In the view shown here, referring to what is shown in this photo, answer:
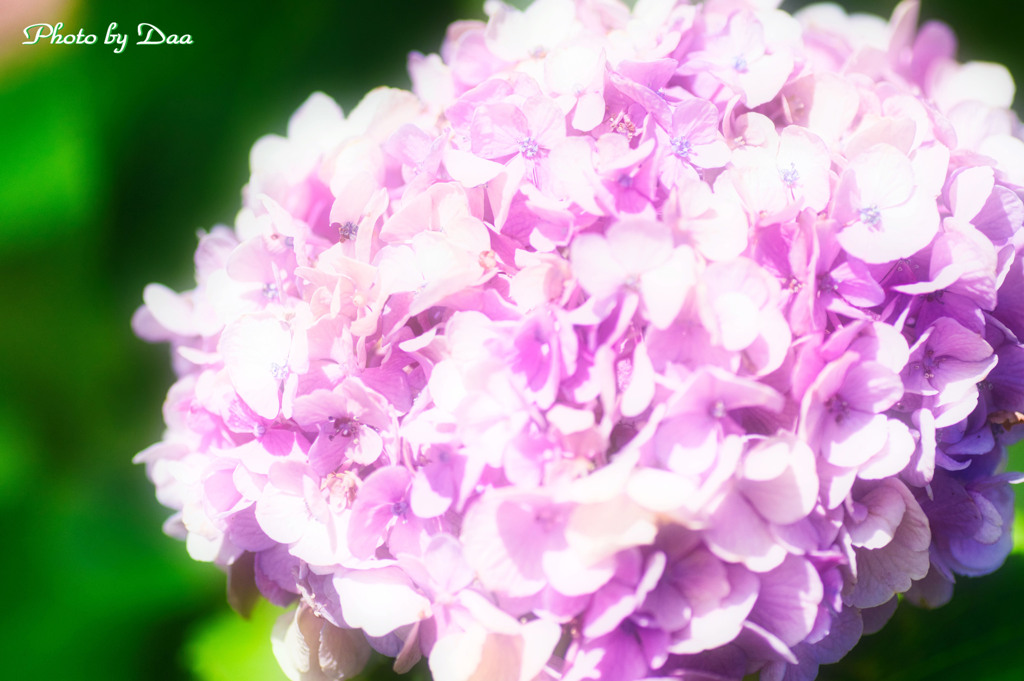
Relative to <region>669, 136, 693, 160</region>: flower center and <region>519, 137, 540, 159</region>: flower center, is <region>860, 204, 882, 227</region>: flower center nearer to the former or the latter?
<region>669, 136, 693, 160</region>: flower center

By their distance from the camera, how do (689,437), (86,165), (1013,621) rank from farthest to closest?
1. (86,165)
2. (1013,621)
3. (689,437)

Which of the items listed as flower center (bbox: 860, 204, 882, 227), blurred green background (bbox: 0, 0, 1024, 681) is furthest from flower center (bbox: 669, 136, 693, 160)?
blurred green background (bbox: 0, 0, 1024, 681)

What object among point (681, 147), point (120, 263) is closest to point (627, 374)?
point (681, 147)

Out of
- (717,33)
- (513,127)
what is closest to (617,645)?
(513,127)

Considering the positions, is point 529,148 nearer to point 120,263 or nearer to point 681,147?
point 681,147

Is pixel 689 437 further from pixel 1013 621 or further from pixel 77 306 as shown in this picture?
pixel 77 306

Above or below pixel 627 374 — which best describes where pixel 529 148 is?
above
